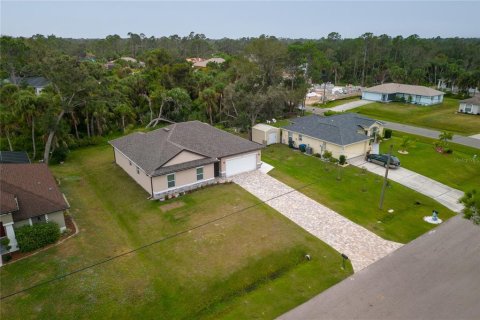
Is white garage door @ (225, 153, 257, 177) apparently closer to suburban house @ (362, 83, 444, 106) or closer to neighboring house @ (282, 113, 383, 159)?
neighboring house @ (282, 113, 383, 159)

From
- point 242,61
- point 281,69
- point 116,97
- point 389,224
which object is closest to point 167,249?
point 389,224

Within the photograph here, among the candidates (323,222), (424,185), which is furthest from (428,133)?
(323,222)

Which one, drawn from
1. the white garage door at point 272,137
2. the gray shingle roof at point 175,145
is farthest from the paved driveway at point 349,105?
the gray shingle roof at point 175,145

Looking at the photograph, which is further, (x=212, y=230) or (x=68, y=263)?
(x=212, y=230)

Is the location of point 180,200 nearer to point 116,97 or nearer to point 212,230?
point 212,230

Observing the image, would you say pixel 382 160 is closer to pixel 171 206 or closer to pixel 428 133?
pixel 428 133
